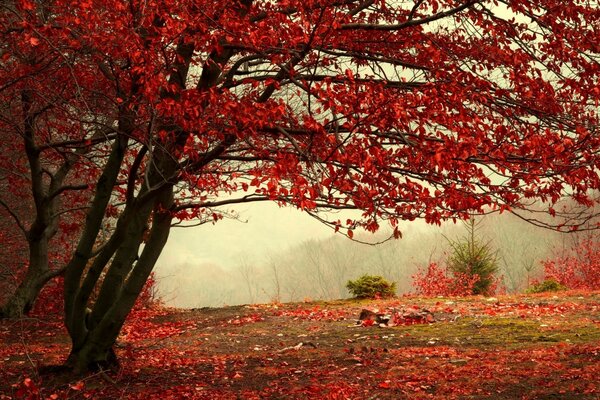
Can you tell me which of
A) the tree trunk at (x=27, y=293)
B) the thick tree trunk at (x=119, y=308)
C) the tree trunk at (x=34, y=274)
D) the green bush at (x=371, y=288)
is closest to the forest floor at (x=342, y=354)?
the thick tree trunk at (x=119, y=308)

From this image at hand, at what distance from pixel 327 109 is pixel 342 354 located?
4.34m

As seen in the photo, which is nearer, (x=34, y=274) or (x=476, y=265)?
(x=34, y=274)

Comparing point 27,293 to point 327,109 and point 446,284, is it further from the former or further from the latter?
point 446,284

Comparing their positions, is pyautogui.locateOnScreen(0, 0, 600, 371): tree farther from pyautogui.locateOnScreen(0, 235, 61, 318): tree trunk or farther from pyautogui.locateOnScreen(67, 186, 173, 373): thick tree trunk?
pyautogui.locateOnScreen(0, 235, 61, 318): tree trunk

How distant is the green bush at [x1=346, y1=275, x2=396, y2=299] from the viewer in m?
17.4

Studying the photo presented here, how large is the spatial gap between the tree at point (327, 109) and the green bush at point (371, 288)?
986cm

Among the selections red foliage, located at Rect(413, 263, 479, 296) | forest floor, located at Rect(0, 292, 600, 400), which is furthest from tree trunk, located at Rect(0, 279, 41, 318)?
red foliage, located at Rect(413, 263, 479, 296)

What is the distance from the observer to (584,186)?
7.29 m

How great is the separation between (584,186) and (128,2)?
604 cm

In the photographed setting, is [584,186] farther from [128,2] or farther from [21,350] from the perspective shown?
[21,350]

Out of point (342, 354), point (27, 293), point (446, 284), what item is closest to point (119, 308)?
point (342, 354)

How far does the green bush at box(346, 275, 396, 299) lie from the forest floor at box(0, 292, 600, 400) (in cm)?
220

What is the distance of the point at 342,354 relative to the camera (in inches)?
351

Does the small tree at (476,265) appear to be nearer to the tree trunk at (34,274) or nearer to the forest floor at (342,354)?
the forest floor at (342,354)
